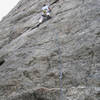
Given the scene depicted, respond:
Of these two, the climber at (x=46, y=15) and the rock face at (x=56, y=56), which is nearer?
the rock face at (x=56, y=56)

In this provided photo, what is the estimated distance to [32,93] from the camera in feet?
34.1

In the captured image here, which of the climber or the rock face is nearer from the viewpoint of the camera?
the rock face

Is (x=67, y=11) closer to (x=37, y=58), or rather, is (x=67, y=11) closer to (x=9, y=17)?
(x=37, y=58)

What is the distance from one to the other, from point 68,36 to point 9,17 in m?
7.45

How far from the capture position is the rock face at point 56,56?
959 centimetres

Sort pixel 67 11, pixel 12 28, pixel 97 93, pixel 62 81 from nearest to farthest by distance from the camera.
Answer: pixel 97 93 < pixel 62 81 < pixel 67 11 < pixel 12 28

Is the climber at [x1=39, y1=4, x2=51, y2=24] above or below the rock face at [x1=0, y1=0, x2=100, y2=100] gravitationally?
above

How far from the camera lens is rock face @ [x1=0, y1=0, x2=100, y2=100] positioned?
9.59m

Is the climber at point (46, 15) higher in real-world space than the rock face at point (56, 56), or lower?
higher

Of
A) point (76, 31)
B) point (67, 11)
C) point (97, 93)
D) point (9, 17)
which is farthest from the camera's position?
point (9, 17)

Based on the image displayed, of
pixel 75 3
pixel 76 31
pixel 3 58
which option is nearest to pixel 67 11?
pixel 75 3

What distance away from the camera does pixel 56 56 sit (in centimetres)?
1093

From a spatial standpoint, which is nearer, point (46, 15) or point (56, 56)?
point (56, 56)

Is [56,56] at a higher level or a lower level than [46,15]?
lower
